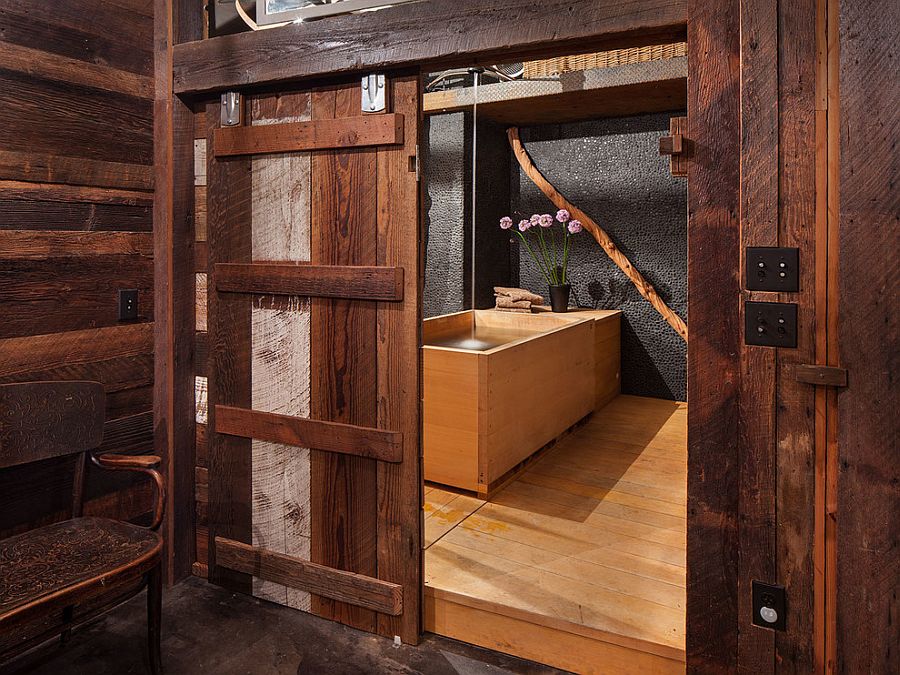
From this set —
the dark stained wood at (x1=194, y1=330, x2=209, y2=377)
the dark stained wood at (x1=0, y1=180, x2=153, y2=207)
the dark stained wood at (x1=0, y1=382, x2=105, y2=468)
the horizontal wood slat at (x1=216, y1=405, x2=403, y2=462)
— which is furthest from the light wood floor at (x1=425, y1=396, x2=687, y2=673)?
the dark stained wood at (x1=0, y1=180, x2=153, y2=207)

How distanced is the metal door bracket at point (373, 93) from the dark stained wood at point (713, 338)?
903 millimetres

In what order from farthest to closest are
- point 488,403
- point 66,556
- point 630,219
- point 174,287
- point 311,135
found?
1. point 630,219
2. point 488,403
3. point 174,287
4. point 311,135
5. point 66,556

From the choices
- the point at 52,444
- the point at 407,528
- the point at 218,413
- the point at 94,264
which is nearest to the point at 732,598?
the point at 407,528

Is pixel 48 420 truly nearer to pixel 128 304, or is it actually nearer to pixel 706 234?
pixel 128 304

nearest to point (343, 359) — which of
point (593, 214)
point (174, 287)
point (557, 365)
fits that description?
point (174, 287)

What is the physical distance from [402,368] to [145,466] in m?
0.82

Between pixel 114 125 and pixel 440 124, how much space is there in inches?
108

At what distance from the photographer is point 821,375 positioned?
5.04 ft

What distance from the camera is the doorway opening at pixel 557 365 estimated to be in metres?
2.14

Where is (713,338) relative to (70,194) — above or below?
below

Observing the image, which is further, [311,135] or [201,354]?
[201,354]

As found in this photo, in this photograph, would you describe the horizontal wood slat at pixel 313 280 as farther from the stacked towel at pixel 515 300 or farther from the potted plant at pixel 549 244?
the potted plant at pixel 549 244

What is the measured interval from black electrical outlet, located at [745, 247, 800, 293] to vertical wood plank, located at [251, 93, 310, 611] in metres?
1.37

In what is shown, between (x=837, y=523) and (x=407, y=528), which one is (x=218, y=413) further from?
(x=837, y=523)
